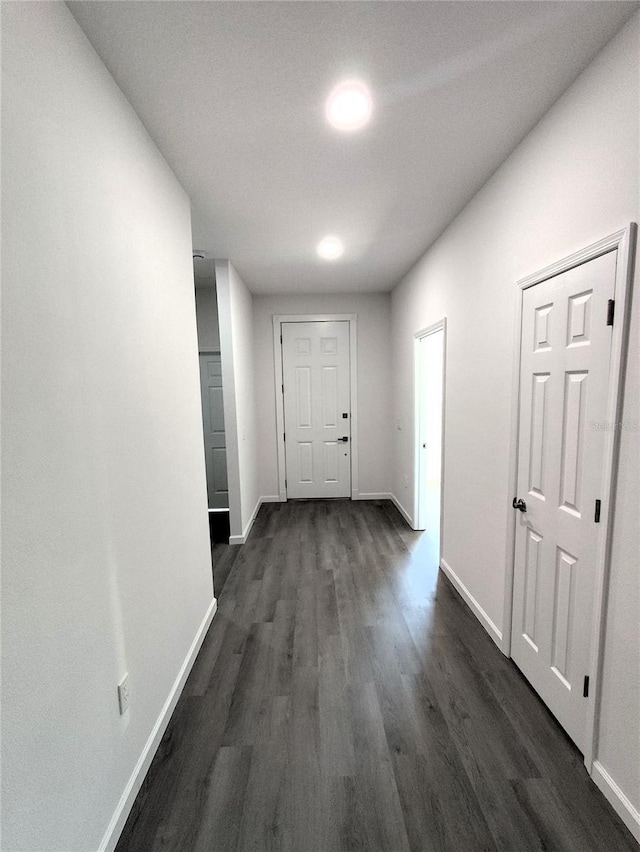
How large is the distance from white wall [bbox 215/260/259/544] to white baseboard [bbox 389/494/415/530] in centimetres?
171

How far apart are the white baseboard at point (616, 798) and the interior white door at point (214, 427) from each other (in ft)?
12.4

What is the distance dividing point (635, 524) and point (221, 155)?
227 centimetres

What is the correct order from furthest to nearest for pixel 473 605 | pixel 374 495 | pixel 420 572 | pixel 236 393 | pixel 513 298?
pixel 374 495 < pixel 236 393 < pixel 420 572 < pixel 473 605 < pixel 513 298

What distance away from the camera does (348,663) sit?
6.43 ft

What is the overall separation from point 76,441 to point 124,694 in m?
0.90

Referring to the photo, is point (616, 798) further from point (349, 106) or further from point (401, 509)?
point (401, 509)

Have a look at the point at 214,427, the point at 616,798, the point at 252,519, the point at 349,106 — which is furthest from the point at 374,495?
the point at 349,106

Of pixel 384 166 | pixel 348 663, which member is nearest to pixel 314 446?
pixel 348 663

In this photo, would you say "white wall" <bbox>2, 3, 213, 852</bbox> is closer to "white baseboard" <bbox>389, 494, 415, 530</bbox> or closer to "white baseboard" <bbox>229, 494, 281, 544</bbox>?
"white baseboard" <bbox>229, 494, 281, 544</bbox>

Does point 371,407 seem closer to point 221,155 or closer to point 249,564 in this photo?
point 249,564

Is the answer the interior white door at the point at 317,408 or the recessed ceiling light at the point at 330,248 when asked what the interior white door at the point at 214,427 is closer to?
the interior white door at the point at 317,408

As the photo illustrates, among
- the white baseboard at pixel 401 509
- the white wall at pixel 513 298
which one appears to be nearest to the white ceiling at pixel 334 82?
the white wall at pixel 513 298

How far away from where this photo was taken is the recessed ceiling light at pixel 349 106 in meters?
1.35

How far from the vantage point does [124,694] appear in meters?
1.25
